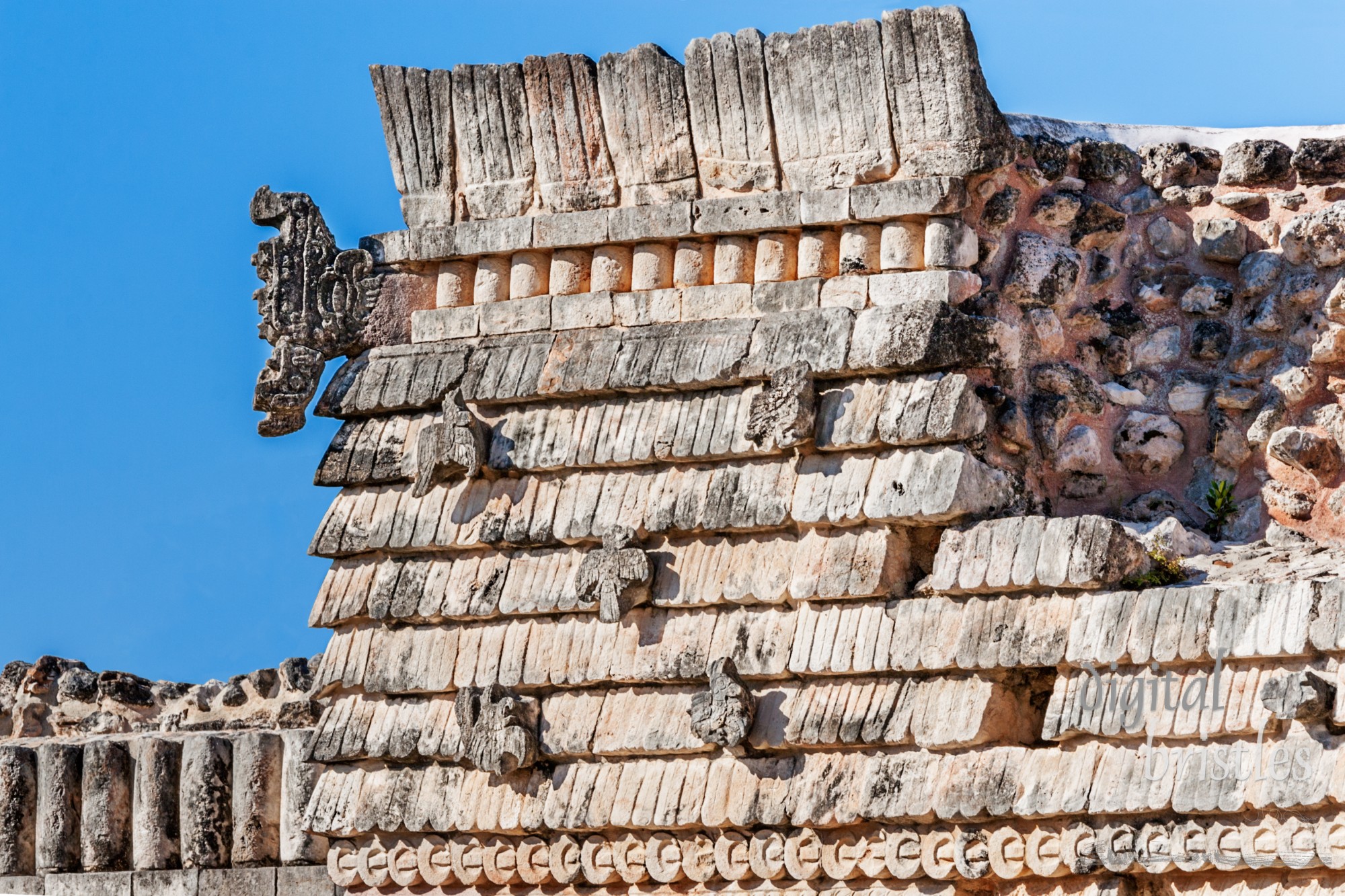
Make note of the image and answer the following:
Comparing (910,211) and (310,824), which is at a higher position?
(910,211)

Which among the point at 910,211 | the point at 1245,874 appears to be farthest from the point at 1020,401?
the point at 1245,874

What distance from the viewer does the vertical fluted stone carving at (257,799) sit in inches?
458

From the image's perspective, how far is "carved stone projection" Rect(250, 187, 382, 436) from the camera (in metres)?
11.6

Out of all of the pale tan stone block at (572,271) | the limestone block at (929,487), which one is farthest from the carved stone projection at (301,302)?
the limestone block at (929,487)

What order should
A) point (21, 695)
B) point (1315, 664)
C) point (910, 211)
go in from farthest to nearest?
point (21, 695)
point (910, 211)
point (1315, 664)

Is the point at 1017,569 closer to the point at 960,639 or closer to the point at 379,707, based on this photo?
the point at 960,639

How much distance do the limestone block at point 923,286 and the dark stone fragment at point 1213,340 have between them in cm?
111

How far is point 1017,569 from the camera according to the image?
31.7 feet

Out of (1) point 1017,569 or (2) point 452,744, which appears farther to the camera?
(2) point 452,744

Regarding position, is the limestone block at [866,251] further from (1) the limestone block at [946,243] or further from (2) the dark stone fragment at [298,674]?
(2) the dark stone fragment at [298,674]

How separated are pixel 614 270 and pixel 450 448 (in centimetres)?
112

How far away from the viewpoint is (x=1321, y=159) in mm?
10656

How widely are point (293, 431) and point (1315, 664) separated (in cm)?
517

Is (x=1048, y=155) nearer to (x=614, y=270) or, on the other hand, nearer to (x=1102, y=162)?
(x=1102, y=162)
